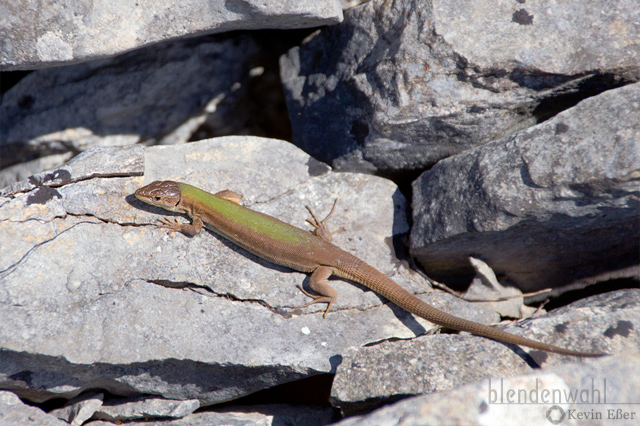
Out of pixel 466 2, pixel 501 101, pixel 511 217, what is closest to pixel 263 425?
pixel 511 217

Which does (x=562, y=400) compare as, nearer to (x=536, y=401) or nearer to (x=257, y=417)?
(x=536, y=401)

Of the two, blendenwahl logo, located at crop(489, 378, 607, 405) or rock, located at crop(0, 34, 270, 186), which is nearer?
blendenwahl logo, located at crop(489, 378, 607, 405)

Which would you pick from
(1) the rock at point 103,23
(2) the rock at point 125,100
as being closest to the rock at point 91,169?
(1) the rock at point 103,23

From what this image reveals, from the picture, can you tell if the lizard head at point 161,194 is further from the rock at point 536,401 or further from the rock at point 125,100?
the rock at point 536,401

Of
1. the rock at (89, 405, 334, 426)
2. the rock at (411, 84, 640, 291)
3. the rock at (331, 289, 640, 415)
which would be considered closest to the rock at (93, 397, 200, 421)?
the rock at (89, 405, 334, 426)

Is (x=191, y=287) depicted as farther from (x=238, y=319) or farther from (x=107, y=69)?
(x=107, y=69)

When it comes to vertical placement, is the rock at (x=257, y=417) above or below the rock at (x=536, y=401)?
below

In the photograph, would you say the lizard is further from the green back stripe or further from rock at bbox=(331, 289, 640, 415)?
rock at bbox=(331, 289, 640, 415)
